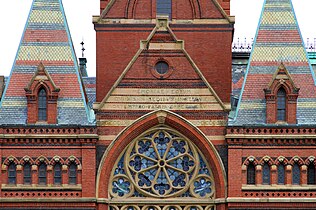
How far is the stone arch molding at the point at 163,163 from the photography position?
57656 mm

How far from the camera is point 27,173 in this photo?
57.8 metres

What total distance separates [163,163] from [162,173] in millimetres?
421

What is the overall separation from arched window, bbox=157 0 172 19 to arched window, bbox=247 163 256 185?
7.29 meters

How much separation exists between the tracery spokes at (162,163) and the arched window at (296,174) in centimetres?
395

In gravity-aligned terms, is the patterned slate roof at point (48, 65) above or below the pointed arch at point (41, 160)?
above

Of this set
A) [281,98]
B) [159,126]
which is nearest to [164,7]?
[159,126]

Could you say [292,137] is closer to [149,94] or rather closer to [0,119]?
[149,94]

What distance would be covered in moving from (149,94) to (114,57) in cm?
227

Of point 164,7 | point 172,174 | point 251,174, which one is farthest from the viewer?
point 164,7

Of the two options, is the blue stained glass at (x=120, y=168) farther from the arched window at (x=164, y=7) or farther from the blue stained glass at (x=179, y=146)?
the arched window at (x=164, y=7)

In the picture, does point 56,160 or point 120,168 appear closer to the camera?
point 56,160

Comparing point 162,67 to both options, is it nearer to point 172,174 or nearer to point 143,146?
point 143,146

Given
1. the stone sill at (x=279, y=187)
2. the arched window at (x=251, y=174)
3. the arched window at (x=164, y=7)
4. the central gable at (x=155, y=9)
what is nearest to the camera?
the stone sill at (x=279, y=187)

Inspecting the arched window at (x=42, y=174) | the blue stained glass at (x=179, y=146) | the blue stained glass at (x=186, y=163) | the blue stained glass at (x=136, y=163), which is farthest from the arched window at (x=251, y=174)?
the arched window at (x=42, y=174)
